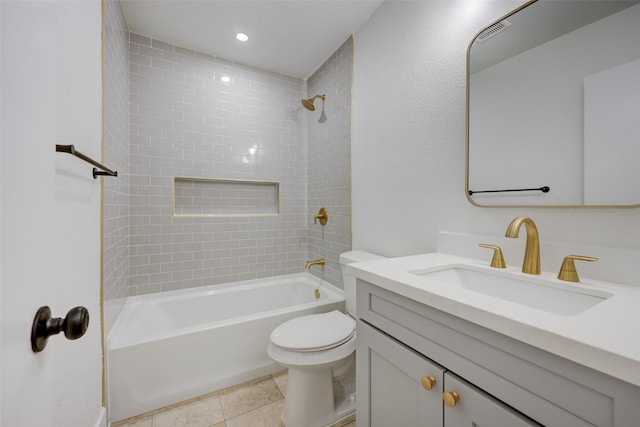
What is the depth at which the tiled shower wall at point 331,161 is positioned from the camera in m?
2.10

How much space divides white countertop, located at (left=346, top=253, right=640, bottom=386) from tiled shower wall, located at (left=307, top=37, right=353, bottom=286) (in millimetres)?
1347

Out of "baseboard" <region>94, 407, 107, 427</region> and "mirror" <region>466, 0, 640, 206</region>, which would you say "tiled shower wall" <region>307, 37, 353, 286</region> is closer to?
"mirror" <region>466, 0, 640, 206</region>

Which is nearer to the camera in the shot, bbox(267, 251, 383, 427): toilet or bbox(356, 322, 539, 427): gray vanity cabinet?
bbox(356, 322, 539, 427): gray vanity cabinet

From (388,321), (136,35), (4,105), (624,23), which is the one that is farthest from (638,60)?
(136,35)

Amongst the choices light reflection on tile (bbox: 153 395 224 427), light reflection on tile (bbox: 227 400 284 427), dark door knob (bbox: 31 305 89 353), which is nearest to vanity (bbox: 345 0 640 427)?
light reflection on tile (bbox: 227 400 284 427)

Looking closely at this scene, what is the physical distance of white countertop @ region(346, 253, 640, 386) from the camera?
0.42 metres

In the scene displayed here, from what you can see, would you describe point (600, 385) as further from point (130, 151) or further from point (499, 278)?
point (130, 151)

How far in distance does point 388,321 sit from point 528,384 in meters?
0.40

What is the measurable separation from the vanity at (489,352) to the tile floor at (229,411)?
735mm

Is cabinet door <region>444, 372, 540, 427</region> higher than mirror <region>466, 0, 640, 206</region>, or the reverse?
mirror <region>466, 0, 640, 206</region>

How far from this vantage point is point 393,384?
857 mm

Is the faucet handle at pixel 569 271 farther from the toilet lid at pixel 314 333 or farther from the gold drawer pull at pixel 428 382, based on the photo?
the toilet lid at pixel 314 333

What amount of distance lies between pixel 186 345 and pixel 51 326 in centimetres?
132

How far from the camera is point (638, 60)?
0.77m
